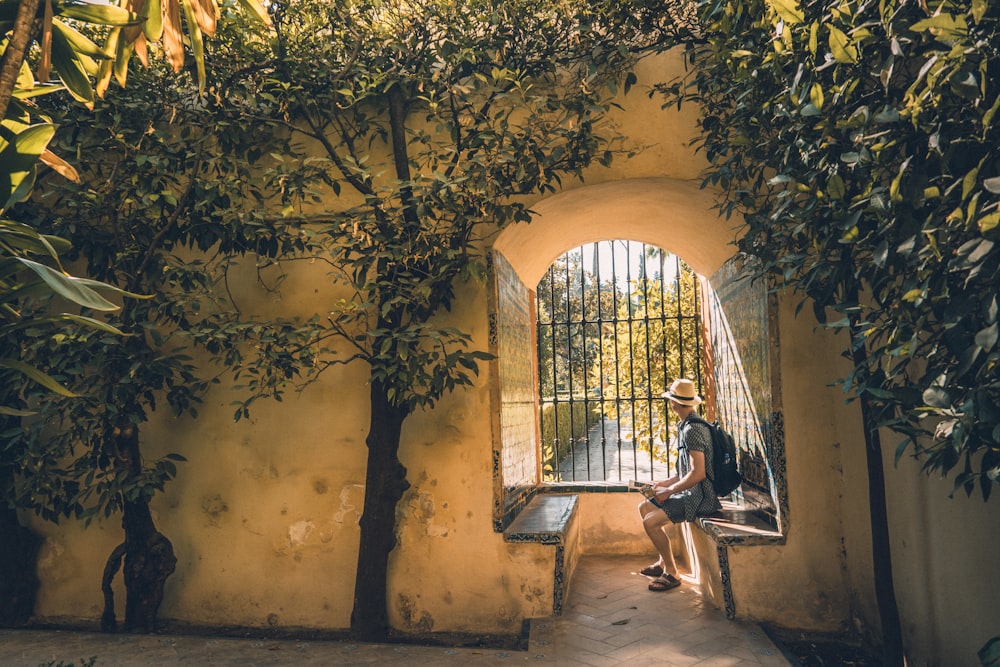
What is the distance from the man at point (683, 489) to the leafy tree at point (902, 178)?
2202 millimetres

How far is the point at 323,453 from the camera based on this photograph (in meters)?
5.36

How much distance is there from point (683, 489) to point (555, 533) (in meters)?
1.19

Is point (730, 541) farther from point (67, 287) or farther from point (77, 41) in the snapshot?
point (77, 41)

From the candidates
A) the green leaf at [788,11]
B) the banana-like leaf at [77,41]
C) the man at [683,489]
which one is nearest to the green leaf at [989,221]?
the green leaf at [788,11]

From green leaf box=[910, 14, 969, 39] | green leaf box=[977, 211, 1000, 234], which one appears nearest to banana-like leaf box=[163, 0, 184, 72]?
green leaf box=[910, 14, 969, 39]

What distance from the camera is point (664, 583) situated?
231 inches

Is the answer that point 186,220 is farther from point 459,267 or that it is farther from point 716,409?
point 716,409

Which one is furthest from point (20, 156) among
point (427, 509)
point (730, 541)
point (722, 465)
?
point (722, 465)

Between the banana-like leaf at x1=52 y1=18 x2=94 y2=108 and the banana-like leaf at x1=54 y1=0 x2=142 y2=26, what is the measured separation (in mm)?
70

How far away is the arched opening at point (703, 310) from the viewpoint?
17.2 feet

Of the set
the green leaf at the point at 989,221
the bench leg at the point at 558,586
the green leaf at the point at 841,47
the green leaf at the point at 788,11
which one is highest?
the green leaf at the point at 788,11

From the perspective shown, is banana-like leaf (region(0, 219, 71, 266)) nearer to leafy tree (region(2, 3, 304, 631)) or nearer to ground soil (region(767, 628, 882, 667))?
leafy tree (region(2, 3, 304, 631))

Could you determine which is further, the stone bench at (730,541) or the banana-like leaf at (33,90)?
the stone bench at (730,541)

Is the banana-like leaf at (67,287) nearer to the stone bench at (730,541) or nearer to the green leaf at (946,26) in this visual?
the green leaf at (946,26)
